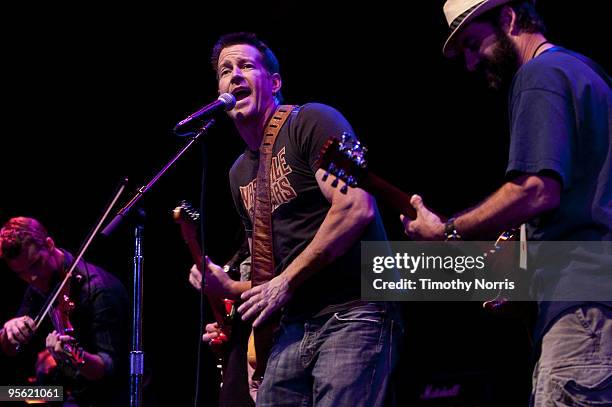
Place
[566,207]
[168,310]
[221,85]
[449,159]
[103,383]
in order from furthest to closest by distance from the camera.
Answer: [168,310], [449,159], [103,383], [221,85], [566,207]

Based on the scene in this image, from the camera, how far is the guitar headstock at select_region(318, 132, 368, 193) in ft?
8.39

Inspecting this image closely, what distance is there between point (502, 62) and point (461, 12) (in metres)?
0.22

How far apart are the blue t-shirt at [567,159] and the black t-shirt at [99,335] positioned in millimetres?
3880

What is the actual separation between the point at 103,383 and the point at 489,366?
2.88 m

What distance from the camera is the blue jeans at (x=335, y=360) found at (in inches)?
109

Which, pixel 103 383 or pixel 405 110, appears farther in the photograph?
pixel 405 110

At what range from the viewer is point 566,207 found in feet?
7.02

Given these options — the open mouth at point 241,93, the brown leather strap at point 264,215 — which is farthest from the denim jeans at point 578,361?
the open mouth at point 241,93

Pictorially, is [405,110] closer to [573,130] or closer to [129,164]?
[129,164]

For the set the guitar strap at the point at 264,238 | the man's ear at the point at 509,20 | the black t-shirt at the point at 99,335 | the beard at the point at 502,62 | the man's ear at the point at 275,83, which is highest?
the man's ear at the point at 275,83

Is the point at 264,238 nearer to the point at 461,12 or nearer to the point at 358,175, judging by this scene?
the point at 358,175

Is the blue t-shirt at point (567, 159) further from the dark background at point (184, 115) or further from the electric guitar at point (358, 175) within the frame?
the dark background at point (184, 115)

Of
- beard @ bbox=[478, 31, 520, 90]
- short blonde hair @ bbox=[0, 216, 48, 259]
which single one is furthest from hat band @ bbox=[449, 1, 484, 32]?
short blonde hair @ bbox=[0, 216, 48, 259]

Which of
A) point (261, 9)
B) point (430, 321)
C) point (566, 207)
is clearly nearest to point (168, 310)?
point (430, 321)
